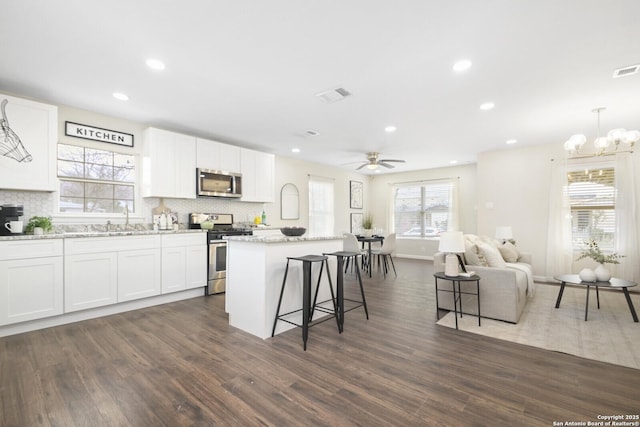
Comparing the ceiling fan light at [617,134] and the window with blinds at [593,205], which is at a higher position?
the ceiling fan light at [617,134]

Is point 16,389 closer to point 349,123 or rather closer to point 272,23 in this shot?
point 272,23

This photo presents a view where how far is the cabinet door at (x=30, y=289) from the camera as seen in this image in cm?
285

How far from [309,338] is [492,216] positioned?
510 cm

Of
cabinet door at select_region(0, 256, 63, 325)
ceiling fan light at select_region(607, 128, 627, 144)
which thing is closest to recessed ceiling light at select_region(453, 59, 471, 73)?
ceiling fan light at select_region(607, 128, 627, 144)

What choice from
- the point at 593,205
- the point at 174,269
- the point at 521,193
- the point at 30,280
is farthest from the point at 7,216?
the point at 593,205

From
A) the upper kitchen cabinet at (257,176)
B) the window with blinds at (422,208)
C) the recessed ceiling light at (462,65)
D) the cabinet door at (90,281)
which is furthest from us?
the window with blinds at (422,208)

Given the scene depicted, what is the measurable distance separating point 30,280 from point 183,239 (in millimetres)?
1625

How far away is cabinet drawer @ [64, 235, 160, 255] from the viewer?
325cm

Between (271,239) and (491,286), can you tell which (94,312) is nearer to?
(271,239)

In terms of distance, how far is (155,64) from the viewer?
273 cm

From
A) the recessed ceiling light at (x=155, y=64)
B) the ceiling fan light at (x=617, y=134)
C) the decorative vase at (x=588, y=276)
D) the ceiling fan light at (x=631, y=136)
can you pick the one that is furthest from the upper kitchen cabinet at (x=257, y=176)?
the ceiling fan light at (x=631, y=136)

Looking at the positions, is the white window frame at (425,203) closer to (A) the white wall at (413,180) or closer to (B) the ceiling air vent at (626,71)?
(A) the white wall at (413,180)

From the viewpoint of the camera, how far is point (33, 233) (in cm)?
321

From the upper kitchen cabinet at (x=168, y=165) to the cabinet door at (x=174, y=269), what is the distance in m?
0.87
